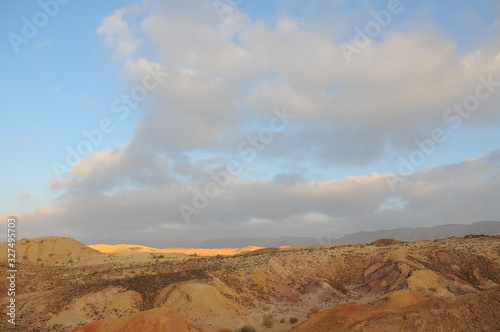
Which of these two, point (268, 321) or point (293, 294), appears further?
point (293, 294)

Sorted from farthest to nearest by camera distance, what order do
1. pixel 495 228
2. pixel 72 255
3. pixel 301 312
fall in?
pixel 495 228
pixel 72 255
pixel 301 312

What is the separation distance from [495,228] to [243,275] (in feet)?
583

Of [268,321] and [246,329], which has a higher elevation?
[246,329]

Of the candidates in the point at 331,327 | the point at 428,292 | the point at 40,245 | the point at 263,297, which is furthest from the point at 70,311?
the point at 40,245

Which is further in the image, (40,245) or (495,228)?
(495,228)

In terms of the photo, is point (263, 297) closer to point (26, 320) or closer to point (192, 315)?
point (192, 315)

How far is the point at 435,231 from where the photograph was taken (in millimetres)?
181500

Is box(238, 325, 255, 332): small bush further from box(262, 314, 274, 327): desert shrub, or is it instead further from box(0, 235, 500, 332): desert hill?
box(262, 314, 274, 327): desert shrub

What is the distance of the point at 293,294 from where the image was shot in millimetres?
29531

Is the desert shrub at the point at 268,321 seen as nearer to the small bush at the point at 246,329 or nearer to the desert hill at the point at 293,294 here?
the desert hill at the point at 293,294

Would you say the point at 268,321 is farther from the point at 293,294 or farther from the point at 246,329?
the point at 293,294

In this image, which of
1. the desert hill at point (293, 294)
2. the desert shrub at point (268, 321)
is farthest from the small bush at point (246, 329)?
the desert shrub at point (268, 321)

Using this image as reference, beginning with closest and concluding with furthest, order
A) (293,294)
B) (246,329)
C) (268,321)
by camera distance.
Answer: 1. (246,329)
2. (268,321)
3. (293,294)

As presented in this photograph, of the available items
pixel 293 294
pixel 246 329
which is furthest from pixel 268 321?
pixel 293 294
